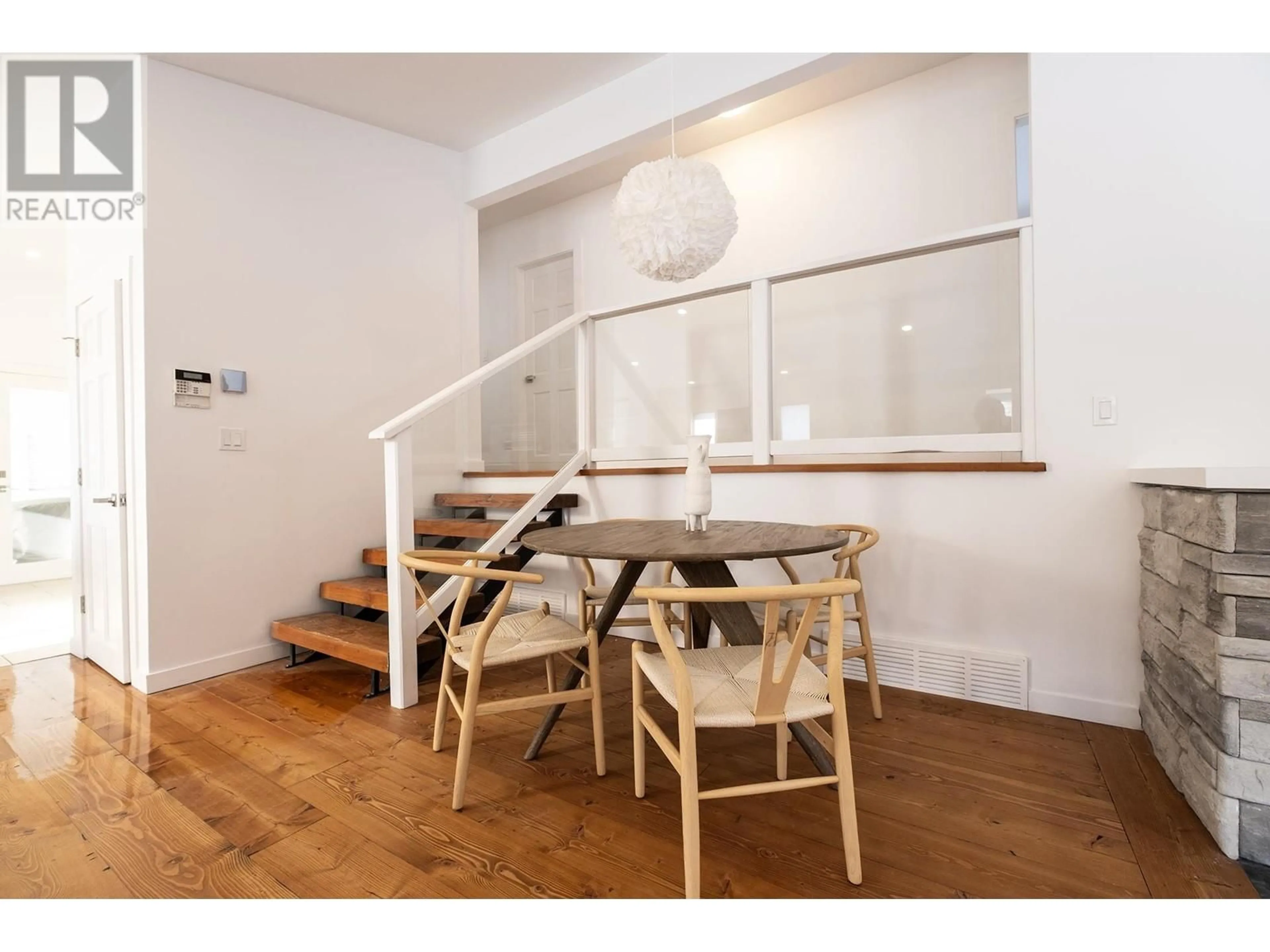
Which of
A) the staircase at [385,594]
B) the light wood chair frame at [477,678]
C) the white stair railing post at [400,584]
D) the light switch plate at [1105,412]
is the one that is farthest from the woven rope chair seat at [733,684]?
the light switch plate at [1105,412]

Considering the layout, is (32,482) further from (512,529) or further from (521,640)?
(521,640)

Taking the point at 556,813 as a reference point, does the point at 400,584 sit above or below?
above

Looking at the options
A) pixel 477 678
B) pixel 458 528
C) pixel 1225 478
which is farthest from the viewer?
pixel 458 528

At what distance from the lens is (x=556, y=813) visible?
177cm

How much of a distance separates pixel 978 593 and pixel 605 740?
1656 millimetres

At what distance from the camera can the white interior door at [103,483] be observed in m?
3.05

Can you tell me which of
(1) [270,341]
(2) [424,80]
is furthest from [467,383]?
(2) [424,80]

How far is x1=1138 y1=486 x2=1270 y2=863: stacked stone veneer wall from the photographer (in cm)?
148

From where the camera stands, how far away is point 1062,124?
7.84 feet

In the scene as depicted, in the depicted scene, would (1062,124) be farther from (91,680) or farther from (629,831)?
(91,680)

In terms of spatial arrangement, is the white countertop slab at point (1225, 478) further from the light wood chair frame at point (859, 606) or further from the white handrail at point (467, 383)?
the white handrail at point (467, 383)

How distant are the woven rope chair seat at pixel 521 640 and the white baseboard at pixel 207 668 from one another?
1815 mm

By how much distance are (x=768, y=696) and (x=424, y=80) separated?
363 cm
